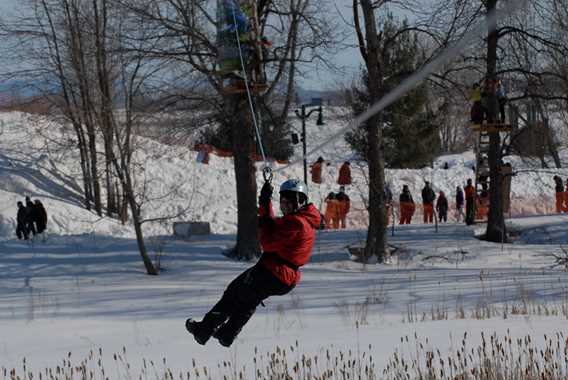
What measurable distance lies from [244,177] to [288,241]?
16275mm

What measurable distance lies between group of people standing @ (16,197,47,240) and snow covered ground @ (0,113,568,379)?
1996mm

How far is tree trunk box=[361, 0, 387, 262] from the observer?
25.5m

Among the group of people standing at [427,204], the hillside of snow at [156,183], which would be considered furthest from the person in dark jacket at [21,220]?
the group of people standing at [427,204]

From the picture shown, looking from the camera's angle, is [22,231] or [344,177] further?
[344,177]

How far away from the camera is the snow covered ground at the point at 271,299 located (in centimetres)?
1378

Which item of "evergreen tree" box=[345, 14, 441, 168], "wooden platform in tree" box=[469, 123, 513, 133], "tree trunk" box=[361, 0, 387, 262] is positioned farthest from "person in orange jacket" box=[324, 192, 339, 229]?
"tree trunk" box=[361, 0, 387, 262]

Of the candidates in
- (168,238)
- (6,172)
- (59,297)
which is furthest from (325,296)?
(6,172)

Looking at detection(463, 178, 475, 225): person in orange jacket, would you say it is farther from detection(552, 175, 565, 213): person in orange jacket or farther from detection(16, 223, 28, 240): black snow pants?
detection(16, 223, 28, 240): black snow pants

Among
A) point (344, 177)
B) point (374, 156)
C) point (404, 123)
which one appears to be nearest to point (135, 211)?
point (374, 156)

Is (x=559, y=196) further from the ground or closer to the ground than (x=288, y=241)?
further from the ground

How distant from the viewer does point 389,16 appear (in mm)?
47719

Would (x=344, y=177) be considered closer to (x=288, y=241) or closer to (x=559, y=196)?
(x=559, y=196)

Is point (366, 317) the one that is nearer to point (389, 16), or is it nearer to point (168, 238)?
point (168, 238)

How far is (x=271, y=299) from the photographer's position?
21.5 m
